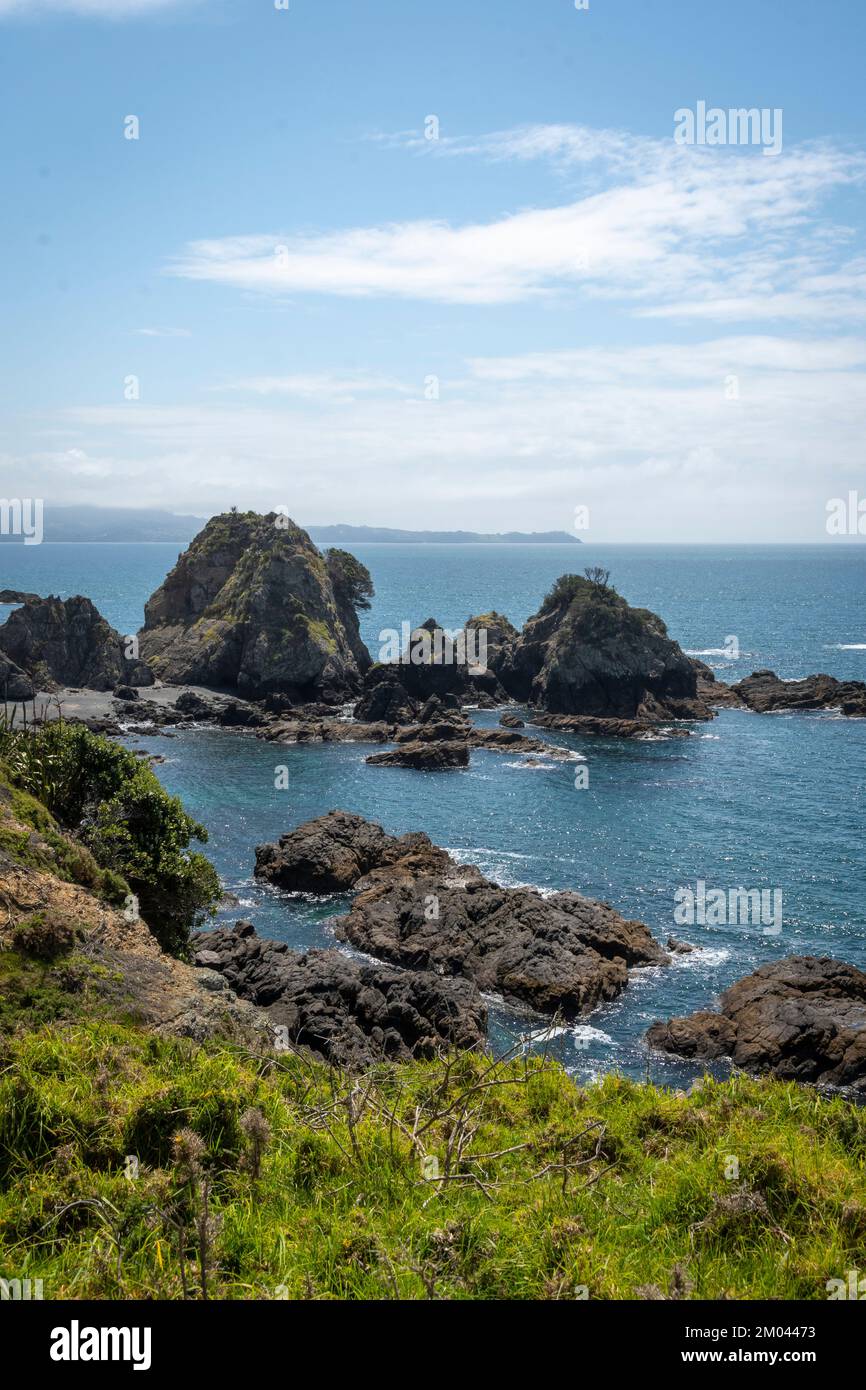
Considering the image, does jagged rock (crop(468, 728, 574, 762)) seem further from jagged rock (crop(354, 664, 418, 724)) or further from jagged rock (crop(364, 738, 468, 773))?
jagged rock (crop(354, 664, 418, 724))

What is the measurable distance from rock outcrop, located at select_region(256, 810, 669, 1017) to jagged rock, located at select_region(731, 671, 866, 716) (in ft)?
178

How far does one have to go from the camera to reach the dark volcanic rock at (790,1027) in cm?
3016

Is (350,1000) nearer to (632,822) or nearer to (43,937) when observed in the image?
(43,937)

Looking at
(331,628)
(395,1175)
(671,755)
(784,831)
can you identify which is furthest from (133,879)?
(331,628)

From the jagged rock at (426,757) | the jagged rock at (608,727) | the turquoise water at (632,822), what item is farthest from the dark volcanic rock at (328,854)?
the jagged rock at (608,727)

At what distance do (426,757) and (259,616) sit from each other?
33254 mm

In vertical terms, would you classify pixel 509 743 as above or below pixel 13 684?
below

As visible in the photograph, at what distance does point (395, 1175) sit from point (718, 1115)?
16.9 ft

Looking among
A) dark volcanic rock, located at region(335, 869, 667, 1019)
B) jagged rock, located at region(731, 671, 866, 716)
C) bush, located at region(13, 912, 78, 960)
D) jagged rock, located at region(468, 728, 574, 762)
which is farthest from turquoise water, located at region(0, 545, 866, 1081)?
bush, located at region(13, 912, 78, 960)

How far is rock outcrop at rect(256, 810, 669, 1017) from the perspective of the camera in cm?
3669

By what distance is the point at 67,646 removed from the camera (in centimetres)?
9831

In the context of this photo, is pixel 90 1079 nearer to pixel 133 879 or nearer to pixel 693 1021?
pixel 133 879

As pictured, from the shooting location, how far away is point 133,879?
2836cm

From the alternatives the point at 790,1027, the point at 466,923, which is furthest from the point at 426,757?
the point at 790,1027
